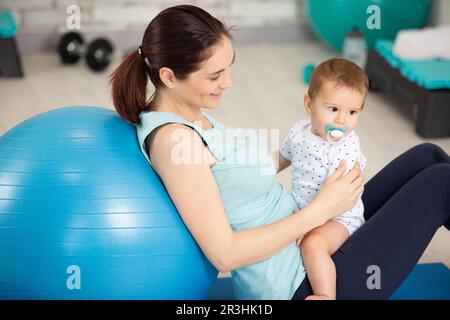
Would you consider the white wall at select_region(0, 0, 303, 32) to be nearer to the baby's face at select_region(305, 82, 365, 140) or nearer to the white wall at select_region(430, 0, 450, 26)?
the white wall at select_region(430, 0, 450, 26)

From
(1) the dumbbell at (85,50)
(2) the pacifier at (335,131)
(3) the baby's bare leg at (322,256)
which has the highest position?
(2) the pacifier at (335,131)

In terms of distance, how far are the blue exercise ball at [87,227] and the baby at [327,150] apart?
26 cm

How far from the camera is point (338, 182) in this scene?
4.68ft

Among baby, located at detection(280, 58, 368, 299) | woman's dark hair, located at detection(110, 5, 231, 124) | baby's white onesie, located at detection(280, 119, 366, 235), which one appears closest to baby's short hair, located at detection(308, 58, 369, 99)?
baby, located at detection(280, 58, 368, 299)

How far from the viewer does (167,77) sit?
4.42 ft

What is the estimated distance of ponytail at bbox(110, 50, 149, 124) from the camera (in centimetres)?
139

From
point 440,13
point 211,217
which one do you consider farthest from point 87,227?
point 440,13

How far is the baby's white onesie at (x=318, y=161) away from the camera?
1.50 meters

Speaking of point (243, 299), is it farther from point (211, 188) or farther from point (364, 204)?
point (364, 204)

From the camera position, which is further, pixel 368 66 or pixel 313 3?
pixel 313 3

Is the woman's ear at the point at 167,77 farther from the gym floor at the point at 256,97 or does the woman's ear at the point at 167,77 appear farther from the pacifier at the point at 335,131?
the gym floor at the point at 256,97

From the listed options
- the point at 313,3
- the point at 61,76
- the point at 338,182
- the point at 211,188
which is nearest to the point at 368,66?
the point at 313,3


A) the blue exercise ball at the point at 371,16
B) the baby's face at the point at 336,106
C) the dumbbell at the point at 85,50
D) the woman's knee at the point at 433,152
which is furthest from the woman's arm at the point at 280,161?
the dumbbell at the point at 85,50
